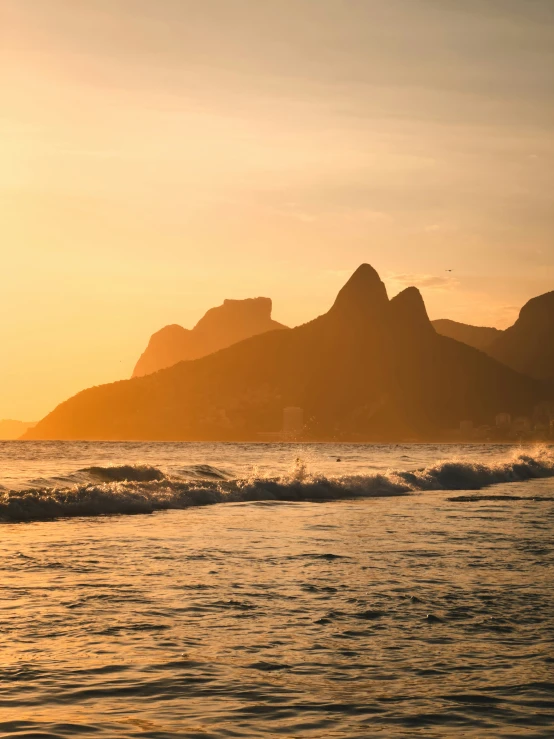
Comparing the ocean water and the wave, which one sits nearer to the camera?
the ocean water

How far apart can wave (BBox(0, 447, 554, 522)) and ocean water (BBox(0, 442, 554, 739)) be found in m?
3.52

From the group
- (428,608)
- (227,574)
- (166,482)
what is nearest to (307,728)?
(428,608)

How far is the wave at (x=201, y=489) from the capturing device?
3088 centimetres

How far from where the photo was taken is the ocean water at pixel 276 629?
8.85 meters

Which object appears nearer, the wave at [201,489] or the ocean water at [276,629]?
the ocean water at [276,629]

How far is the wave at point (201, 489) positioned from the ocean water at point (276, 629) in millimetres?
3522

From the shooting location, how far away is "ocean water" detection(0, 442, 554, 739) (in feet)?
29.0

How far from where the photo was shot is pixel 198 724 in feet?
28.1

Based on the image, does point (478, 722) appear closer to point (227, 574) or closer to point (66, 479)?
point (227, 574)

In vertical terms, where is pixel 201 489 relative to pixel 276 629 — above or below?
above

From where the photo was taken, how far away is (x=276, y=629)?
12.5m

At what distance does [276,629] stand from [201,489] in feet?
86.2

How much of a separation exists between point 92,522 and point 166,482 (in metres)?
12.6

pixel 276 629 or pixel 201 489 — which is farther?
pixel 201 489
